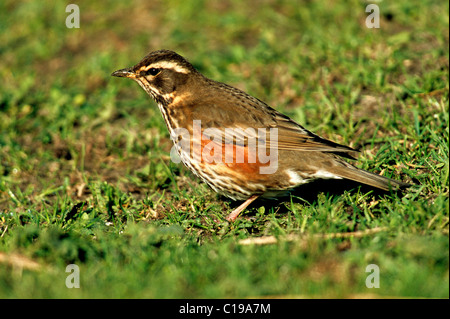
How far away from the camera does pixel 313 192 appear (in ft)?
22.6

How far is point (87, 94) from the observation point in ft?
33.5

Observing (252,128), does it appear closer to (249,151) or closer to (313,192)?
(249,151)

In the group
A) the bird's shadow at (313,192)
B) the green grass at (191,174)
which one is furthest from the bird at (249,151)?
the green grass at (191,174)

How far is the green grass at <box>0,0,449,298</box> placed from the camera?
199 inches

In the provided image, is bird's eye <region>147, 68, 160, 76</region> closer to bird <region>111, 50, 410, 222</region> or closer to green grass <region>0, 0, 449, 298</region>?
bird <region>111, 50, 410, 222</region>

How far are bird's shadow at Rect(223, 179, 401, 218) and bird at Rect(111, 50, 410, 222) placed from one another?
0.14 m

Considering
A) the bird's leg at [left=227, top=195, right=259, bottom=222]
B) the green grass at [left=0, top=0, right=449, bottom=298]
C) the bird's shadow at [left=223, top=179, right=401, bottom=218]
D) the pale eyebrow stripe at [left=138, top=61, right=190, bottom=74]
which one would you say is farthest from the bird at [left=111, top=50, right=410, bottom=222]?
the pale eyebrow stripe at [left=138, top=61, right=190, bottom=74]

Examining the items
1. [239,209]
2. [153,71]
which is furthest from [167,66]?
[239,209]

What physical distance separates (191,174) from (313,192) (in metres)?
1.70

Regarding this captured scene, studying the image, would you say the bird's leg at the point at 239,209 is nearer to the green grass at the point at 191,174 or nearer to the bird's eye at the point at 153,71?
the green grass at the point at 191,174

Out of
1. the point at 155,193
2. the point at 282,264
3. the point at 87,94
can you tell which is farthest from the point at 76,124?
the point at 282,264

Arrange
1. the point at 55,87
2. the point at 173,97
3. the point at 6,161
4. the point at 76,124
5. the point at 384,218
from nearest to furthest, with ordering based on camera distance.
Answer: the point at 384,218 → the point at 173,97 → the point at 6,161 → the point at 76,124 → the point at 55,87

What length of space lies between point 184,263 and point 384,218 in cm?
194

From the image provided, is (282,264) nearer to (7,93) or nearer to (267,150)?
(267,150)
